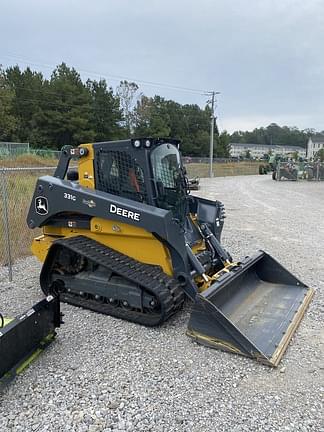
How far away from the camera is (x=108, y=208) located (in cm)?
455

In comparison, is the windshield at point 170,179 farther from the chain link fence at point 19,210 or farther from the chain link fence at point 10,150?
the chain link fence at point 10,150

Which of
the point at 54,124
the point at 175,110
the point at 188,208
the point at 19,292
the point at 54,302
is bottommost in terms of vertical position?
the point at 19,292

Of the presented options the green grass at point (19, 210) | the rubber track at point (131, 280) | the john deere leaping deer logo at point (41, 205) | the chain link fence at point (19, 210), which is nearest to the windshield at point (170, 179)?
the rubber track at point (131, 280)

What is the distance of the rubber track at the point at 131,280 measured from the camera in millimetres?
4129

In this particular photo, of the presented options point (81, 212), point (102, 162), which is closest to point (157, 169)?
point (102, 162)

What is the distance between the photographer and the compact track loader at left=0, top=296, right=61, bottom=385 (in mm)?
3184

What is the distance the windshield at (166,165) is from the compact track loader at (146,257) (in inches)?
0.5

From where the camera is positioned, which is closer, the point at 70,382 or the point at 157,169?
the point at 70,382

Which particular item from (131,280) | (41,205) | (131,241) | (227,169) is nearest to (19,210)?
(41,205)

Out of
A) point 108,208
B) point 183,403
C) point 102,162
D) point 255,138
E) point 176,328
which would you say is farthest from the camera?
point 255,138

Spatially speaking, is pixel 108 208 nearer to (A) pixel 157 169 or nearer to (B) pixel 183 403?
(A) pixel 157 169

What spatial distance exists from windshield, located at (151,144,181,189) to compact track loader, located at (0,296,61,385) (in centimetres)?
193

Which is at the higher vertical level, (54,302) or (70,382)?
(54,302)

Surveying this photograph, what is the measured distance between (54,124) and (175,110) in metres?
37.3
